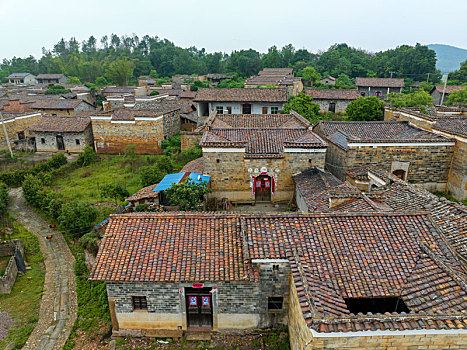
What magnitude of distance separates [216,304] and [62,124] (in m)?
31.0

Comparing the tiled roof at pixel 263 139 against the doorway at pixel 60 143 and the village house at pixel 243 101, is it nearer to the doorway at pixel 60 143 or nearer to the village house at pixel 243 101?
the village house at pixel 243 101

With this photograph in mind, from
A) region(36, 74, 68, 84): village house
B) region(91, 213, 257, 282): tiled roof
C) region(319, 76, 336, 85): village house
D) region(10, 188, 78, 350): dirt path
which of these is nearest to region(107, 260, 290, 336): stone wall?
region(91, 213, 257, 282): tiled roof

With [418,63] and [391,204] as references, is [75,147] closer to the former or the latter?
[391,204]

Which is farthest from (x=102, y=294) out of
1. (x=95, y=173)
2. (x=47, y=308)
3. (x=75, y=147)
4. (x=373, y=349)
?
(x=75, y=147)

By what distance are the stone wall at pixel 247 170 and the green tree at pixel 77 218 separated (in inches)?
273

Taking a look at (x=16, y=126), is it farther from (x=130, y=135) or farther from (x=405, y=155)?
(x=405, y=155)

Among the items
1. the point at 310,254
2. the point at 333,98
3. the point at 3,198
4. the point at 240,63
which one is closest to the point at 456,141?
the point at 310,254

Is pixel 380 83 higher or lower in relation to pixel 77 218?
higher

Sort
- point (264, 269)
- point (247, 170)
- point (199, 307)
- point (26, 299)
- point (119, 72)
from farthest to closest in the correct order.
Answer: point (119, 72) < point (247, 170) < point (26, 299) < point (199, 307) < point (264, 269)

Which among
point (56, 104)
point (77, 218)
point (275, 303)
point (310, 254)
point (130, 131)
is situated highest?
point (56, 104)

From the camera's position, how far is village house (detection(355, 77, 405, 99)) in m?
57.3

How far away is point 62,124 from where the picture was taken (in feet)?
112

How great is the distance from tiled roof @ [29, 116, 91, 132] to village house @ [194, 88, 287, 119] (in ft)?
39.5

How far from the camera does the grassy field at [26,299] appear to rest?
11430 millimetres
